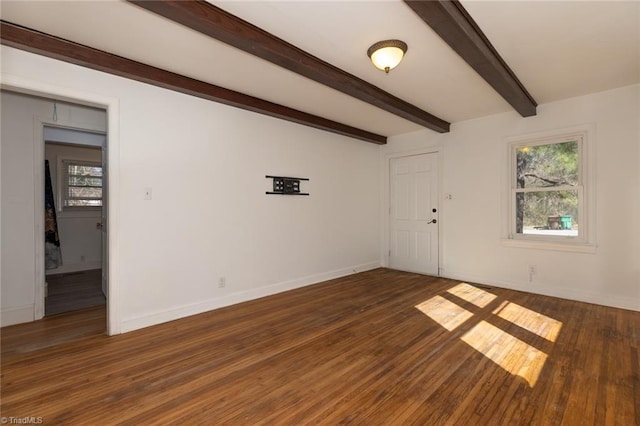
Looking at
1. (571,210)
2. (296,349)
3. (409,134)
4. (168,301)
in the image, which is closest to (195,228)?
(168,301)

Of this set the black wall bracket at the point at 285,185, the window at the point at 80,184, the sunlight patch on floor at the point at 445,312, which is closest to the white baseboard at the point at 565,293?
the sunlight patch on floor at the point at 445,312

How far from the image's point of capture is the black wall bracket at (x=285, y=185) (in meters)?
4.20

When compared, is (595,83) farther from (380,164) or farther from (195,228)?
(195,228)

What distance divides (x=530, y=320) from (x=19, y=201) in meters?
5.58

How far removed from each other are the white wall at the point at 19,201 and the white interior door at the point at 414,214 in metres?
5.18

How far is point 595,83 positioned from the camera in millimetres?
3387

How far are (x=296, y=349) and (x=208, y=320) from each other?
119 centimetres

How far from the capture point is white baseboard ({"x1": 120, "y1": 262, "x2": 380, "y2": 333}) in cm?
298

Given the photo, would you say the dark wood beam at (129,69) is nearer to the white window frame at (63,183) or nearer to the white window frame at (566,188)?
the white window frame at (566,188)

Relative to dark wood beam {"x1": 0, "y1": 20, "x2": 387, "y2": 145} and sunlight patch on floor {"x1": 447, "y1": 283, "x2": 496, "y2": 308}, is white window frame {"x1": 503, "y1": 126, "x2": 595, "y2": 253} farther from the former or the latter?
dark wood beam {"x1": 0, "y1": 20, "x2": 387, "y2": 145}

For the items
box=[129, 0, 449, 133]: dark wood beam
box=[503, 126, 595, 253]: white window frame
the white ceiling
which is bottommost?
box=[503, 126, 595, 253]: white window frame

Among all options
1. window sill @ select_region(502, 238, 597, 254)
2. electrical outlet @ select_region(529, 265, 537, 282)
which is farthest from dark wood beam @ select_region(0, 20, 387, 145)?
electrical outlet @ select_region(529, 265, 537, 282)

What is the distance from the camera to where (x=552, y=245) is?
13.1ft

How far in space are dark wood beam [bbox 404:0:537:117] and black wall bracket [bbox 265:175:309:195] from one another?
2.62 meters
